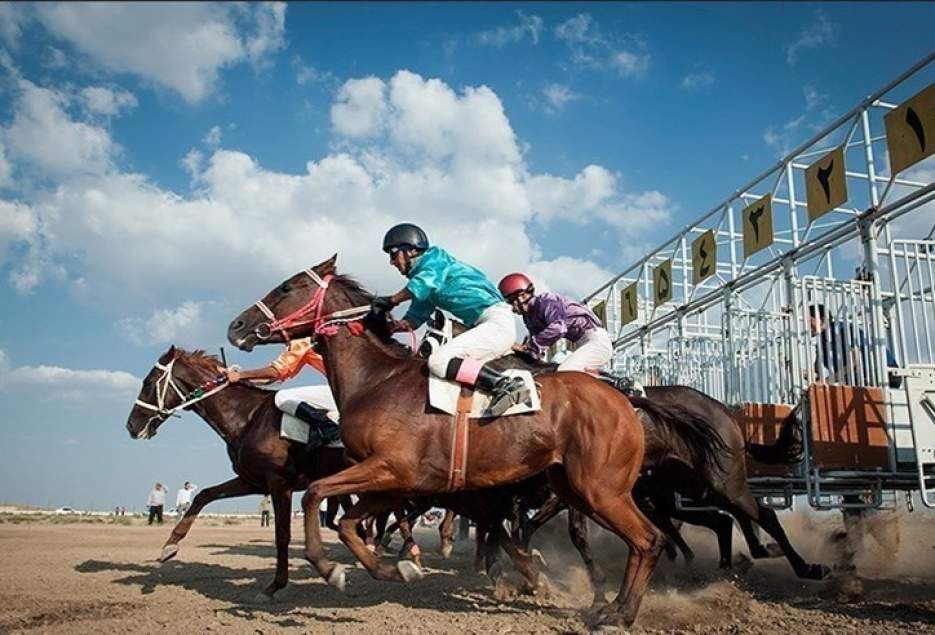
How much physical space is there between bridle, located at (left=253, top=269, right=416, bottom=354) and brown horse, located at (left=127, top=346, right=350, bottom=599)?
177 cm

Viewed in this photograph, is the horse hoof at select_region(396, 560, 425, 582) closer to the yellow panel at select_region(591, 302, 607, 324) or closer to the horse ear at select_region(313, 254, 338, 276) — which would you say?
the horse ear at select_region(313, 254, 338, 276)

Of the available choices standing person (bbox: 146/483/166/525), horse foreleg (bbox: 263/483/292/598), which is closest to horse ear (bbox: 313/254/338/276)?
horse foreleg (bbox: 263/483/292/598)

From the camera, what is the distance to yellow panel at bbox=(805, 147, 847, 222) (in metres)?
10.5

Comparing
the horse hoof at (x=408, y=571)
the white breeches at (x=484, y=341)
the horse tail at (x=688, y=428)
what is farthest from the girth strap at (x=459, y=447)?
the horse tail at (x=688, y=428)

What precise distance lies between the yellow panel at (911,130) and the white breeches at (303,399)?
7.31 meters

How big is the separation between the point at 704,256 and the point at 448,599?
30.8 ft

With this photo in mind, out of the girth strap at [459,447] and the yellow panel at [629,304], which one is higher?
the yellow panel at [629,304]

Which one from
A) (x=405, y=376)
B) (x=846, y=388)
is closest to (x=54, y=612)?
(x=405, y=376)

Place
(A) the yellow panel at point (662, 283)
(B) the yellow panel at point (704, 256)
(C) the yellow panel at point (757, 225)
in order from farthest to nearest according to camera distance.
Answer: (A) the yellow panel at point (662, 283) → (B) the yellow panel at point (704, 256) → (C) the yellow panel at point (757, 225)

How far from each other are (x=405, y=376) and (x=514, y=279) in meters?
2.37

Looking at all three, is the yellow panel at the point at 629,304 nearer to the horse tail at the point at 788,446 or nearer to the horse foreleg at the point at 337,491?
the horse tail at the point at 788,446

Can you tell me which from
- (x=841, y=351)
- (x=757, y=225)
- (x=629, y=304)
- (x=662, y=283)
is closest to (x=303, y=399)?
(x=841, y=351)

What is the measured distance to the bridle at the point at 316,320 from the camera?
671 centimetres

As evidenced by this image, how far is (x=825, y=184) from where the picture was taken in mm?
10852
